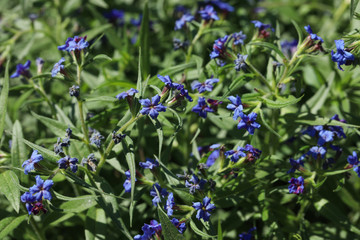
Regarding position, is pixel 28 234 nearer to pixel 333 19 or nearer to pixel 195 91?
pixel 195 91

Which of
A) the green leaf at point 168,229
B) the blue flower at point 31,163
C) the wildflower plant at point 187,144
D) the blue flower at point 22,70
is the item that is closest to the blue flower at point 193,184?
the wildflower plant at point 187,144

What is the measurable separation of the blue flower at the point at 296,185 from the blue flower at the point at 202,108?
2.61 ft

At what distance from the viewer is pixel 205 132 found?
4219 millimetres

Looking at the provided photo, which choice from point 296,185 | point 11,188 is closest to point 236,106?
point 296,185

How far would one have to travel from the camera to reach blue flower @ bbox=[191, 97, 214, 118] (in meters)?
3.02

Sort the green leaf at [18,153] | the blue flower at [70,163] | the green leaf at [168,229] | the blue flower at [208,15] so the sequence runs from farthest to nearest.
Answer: the blue flower at [208,15]
the green leaf at [18,153]
the blue flower at [70,163]
the green leaf at [168,229]

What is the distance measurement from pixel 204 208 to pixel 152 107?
80 cm

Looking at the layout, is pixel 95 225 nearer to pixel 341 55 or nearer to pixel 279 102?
pixel 279 102

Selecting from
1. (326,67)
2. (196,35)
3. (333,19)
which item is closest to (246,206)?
(196,35)

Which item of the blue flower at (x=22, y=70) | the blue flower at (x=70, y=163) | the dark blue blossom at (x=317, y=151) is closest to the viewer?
the blue flower at (x=70, y=163)

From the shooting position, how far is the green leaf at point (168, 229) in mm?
2572

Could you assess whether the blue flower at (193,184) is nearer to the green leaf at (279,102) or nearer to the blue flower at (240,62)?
the green leaf at (279,102)

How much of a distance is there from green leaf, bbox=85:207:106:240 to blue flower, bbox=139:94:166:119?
107 centimetres

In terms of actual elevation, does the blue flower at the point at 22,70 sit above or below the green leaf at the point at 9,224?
above
